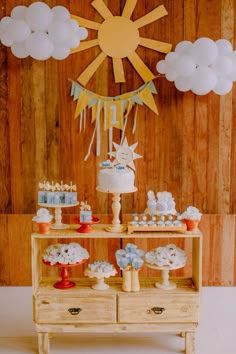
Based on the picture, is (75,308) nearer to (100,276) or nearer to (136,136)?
(100,276)

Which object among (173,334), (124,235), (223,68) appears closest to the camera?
(124,235)

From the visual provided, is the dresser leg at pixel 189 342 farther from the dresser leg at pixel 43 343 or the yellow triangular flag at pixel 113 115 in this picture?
the yellow triangular flag at pixel 113 115

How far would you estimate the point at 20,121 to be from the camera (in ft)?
12.7

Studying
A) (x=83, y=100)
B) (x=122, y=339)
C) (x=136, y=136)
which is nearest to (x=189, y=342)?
(x=122, y=339)

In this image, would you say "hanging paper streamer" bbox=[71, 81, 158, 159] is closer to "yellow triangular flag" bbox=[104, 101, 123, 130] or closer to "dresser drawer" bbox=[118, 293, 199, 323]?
"yellow triangular flag" bbox=[104, 101, 123, 130]

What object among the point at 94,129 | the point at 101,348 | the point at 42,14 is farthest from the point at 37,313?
the point at 42,14

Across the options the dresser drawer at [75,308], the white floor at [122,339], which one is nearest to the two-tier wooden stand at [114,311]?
the dresser drawer at [75,308]

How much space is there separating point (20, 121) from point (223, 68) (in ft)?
5.04

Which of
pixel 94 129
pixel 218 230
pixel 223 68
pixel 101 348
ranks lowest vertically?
pixel 101 348

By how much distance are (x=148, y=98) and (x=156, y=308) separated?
1.61 meters

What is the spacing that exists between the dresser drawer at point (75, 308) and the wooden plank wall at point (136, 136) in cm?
111

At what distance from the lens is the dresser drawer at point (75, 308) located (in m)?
2.90

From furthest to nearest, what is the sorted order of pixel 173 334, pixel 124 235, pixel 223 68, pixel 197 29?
pixel 197 29 → pixel 223 68 → pixel 173 334 → pixel 124 235

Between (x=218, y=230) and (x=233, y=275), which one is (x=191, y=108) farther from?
(x=233, y=275)
